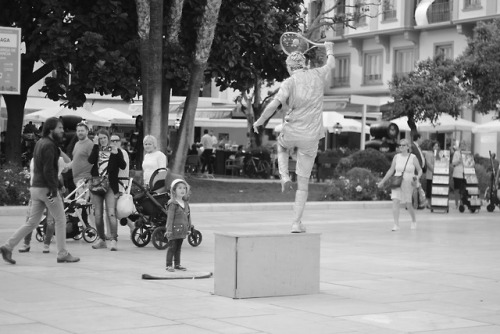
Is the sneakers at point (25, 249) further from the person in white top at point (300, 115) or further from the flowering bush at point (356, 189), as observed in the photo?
the flowering bush at point (356, 189)

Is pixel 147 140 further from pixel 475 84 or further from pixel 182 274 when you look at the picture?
pixel 475 84

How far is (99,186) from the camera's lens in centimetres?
1477

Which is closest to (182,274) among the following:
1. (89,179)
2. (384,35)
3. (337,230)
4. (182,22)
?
(89,179)

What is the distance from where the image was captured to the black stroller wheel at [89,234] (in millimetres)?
15828

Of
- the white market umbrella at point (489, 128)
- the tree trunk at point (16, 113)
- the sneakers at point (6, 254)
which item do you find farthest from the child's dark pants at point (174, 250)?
the white market umbrella at point (489, 128)

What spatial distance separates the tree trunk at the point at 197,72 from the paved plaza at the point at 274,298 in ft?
32.1

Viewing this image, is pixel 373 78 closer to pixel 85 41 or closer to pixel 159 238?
pixel 85 41

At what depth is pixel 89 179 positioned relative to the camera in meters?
15.0

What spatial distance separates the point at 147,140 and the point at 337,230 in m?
4.97

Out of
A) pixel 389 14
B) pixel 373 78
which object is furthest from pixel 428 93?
pixel 373 78

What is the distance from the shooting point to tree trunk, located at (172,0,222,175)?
26.2 metres

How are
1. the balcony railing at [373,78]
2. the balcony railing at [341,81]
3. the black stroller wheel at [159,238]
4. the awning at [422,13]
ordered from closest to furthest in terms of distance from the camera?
the black stroller wheel at [159,238] < the awning at [422,13] < the balcony railing at [373,78] < the balcony railing at [341,81]

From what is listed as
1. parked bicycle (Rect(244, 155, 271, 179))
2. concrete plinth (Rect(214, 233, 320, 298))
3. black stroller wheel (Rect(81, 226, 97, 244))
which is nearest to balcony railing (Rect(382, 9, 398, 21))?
parked bicycle (Rect(244, 155, 271, 179))

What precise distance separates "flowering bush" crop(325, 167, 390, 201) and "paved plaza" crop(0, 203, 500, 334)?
8545 millimetres
